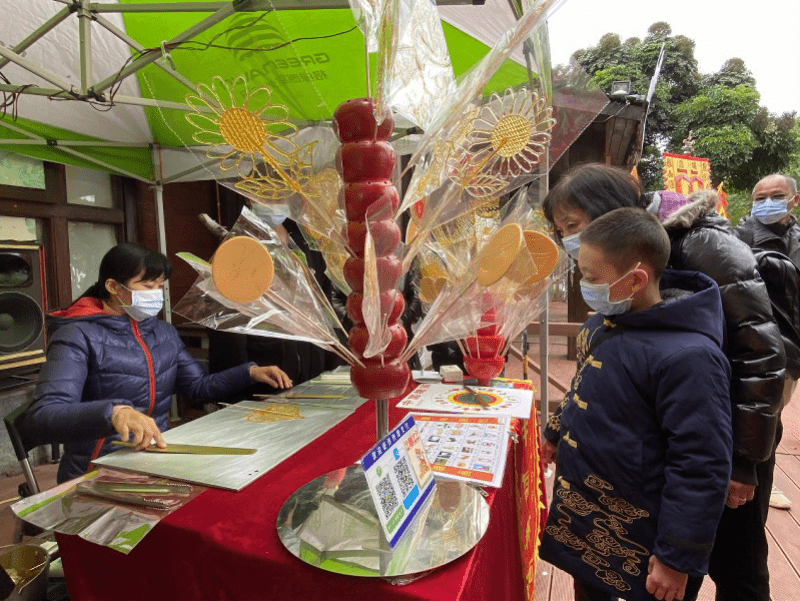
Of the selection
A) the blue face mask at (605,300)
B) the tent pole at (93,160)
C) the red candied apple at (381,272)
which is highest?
the tent pole at (93,160)

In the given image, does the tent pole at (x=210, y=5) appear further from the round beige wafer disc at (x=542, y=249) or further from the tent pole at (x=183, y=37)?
the round beige wafer disc at (x=542, y=249)

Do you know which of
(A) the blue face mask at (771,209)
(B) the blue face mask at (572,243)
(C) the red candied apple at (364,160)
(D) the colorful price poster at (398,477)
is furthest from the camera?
(A) the blue face mask at (771,209)

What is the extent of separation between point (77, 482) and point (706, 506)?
55.6 inches

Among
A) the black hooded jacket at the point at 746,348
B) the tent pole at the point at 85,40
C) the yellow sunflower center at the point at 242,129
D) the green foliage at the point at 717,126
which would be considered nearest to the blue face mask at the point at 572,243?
the black hooded jacket at the point at 746,348

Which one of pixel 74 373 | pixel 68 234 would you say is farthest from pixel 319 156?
pixel 68 234

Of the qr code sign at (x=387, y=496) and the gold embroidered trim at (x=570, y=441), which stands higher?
the qr code sign at (x=387, y=496)

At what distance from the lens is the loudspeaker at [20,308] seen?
294 cm

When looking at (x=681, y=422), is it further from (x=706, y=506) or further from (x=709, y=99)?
(x=709, y=99)

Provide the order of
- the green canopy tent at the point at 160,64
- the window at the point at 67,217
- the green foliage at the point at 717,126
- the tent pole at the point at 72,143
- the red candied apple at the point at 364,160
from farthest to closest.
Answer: the green foliage at the point at 717,126, the window at the point at 67,217, the tent pole at the point at 72,143, the green canopy tent at the point at 160,64, the red candied apple at the point at 364,160

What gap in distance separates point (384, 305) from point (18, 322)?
345 cm

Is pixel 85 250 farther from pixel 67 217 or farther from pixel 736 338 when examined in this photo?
pixel 736 338

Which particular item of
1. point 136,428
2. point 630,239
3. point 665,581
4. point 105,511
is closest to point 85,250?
point 136,428

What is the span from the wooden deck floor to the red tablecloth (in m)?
1.10

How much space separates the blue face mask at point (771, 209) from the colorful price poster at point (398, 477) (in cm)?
270
